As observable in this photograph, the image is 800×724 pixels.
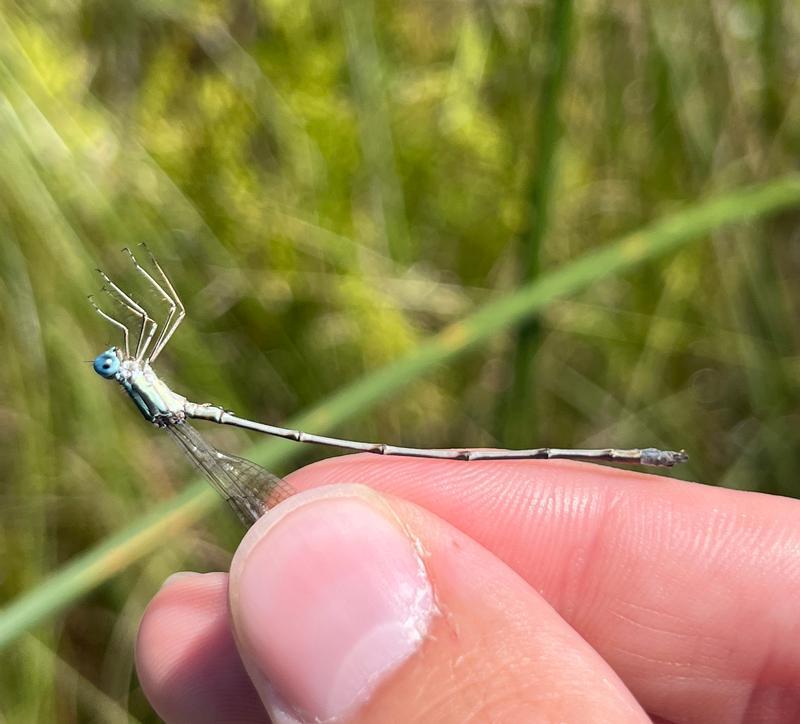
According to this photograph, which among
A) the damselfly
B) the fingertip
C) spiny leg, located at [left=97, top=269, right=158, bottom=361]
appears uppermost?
spiny leg, located at [left=97, top=269, right=158, bottom=361]

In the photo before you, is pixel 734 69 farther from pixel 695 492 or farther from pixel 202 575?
pixel 202 575

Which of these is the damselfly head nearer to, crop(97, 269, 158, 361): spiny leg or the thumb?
crop(97, 269, 158, 361): spiny leg

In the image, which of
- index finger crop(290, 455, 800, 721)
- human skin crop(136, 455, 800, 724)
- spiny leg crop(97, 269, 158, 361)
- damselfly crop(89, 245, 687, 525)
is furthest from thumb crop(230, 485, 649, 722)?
spiny leg crop(97, 269, 158, 361)

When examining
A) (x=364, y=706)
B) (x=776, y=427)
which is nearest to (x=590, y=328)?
(x=776, y=427)

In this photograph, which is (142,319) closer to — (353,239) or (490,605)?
(353,239)

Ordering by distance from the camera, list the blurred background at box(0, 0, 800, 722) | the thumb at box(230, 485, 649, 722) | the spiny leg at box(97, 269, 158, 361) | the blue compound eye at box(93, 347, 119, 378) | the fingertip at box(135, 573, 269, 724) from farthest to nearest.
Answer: the blurred background at box(0, 0, 800, 722) → the fingertip at box(135, 573, 269, 724) → the spiny leg at box(97, 269, 158, 361) → the blue compound eye at box(93, 347, 119, 378) → the thumb at box(230, 485, 649, 722)

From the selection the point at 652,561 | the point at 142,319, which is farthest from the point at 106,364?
the point at 652,561

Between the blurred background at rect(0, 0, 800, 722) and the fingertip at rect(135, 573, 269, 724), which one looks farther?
the blurred background at rect(0, 0, 800, 722)

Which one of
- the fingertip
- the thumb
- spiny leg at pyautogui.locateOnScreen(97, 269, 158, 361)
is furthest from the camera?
the fingertip
